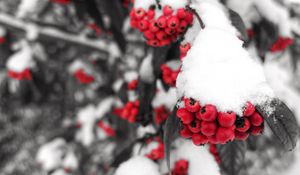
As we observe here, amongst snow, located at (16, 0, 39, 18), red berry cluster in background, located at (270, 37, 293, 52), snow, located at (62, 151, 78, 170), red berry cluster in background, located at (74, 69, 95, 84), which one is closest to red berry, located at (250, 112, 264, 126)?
red berry cluster in background, located at (270, 37, 293, 52)

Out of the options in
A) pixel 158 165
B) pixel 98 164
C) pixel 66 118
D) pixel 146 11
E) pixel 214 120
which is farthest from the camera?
pixel 98 164

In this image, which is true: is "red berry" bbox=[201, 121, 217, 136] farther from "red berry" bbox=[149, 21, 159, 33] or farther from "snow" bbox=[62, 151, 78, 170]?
"snow" bbox=[62, 151, 78, 170]

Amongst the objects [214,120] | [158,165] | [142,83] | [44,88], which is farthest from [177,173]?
[44,88]

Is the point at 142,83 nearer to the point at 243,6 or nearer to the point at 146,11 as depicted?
the point at 146,11

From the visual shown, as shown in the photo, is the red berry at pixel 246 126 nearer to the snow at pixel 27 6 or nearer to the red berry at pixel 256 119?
Answer: the red berry at pixel 256 119

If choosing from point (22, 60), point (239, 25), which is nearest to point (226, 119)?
point (239, 25)

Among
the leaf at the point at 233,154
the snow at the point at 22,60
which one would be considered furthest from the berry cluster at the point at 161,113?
the snow at the point at 22,60

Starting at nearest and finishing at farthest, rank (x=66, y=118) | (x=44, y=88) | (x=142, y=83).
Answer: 1. (x=142, y=83)
2. (x=44, y=88)
3. (x=66, y=118)
